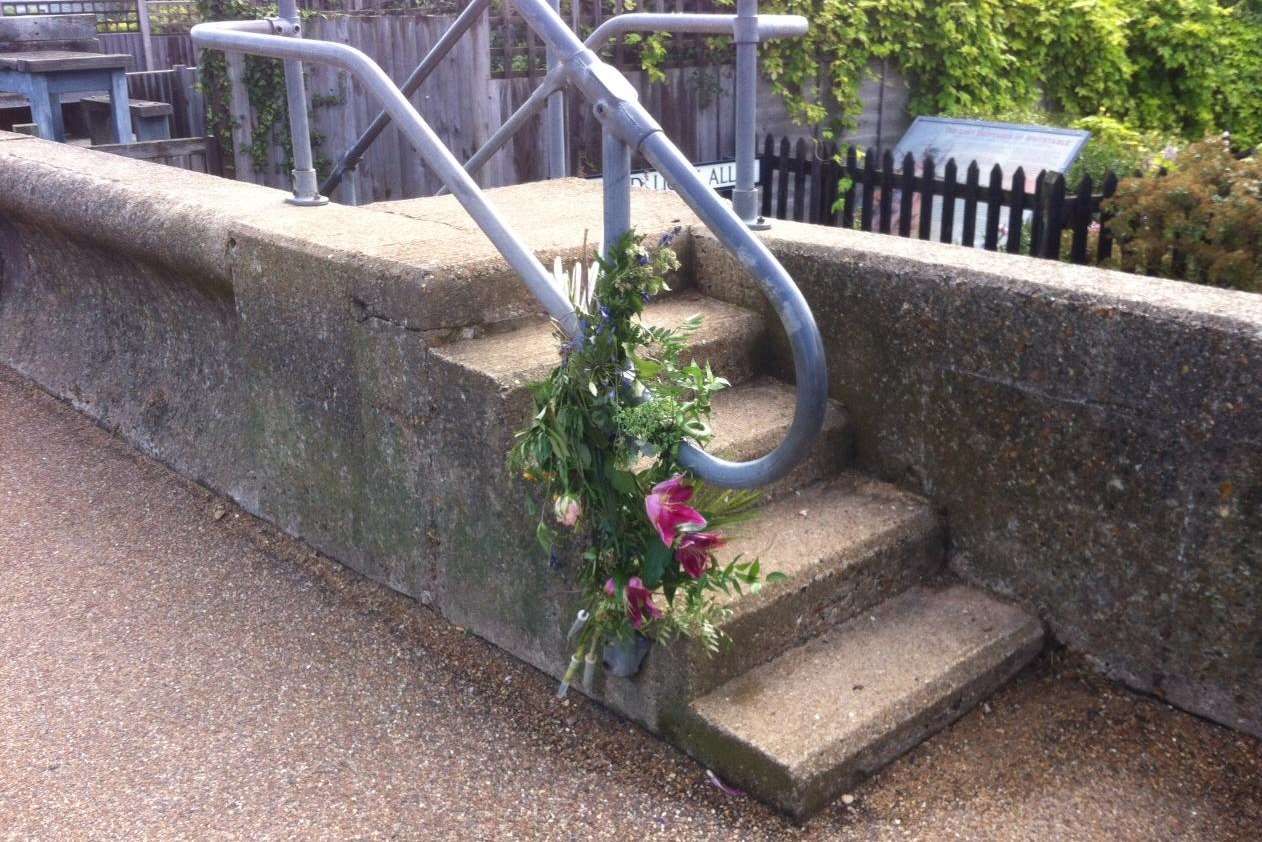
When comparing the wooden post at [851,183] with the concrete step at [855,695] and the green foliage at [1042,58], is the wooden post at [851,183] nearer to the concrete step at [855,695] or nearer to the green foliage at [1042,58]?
the green foliage at [1042,58]

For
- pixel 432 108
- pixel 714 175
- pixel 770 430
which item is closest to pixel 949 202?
pixel 714 175

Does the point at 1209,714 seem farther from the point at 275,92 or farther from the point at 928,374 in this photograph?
the point at 275,92

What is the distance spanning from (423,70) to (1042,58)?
6.47 metres

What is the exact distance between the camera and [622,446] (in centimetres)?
255

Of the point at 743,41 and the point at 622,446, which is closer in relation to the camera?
the point at 622,446

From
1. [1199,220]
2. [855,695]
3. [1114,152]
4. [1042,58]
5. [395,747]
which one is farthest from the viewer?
[1042,58]

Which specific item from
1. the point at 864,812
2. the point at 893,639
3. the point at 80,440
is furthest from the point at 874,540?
the point at 80,440

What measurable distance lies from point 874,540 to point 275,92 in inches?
217

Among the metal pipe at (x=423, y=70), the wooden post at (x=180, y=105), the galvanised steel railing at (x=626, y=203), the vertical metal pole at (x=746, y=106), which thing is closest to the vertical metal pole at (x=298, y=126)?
the metal pipe at (x=423, y=70)

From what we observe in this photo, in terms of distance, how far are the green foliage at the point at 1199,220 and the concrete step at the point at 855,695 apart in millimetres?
1209

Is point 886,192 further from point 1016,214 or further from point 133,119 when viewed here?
point 133,119

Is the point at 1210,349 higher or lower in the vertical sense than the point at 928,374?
higher

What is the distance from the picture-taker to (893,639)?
2887 millimetres

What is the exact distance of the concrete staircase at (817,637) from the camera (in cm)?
256
